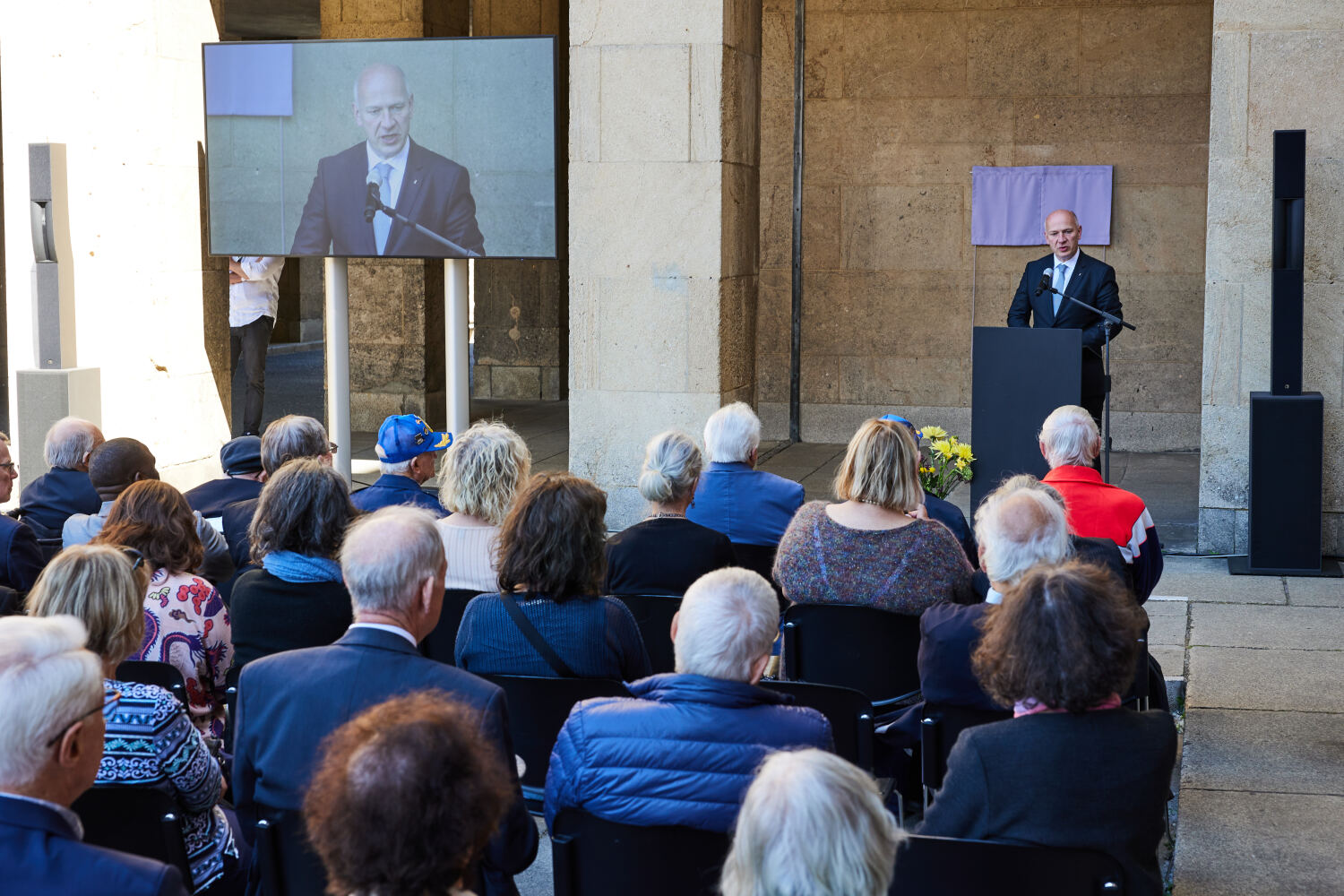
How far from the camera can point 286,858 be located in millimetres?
2662

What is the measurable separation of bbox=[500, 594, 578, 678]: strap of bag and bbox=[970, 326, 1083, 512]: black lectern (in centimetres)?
419

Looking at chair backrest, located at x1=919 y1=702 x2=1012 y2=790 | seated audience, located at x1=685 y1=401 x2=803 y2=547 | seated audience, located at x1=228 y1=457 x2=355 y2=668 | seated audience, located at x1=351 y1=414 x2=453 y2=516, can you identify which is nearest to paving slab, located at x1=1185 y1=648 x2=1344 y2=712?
seated audience, located at x1=685 y1=401 x2=803 y2=547

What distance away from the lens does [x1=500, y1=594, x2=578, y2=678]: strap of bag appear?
11.1 feet

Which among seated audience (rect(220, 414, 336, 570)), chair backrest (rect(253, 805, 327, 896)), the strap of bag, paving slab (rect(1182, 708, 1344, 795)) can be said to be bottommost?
paving slab (rect(1182, 708, 1344, 795))

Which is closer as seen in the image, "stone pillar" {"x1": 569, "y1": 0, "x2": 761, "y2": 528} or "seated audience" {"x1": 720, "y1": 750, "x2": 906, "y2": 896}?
"seated audience" {"x1": 720, "y1": 750, "x2": 906, "y2": 896}

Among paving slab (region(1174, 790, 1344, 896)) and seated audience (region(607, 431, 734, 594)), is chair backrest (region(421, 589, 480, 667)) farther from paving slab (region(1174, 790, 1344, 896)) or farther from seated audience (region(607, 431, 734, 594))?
paving slab (region(1174, 790, 1344, 896))

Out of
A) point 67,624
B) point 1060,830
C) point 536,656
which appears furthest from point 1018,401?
point 67,624

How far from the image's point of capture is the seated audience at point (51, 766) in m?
1.96

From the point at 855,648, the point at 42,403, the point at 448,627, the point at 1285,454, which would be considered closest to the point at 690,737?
the point at 855,648

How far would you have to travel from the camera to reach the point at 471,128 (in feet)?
25.7

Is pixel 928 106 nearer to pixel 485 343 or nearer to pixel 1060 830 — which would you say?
pixel 485 343

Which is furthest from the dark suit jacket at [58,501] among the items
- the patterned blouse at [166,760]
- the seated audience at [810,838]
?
the seated audience at [810,838]

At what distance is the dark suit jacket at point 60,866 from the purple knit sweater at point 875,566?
227 cm

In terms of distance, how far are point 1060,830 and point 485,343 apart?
12.9 metres
